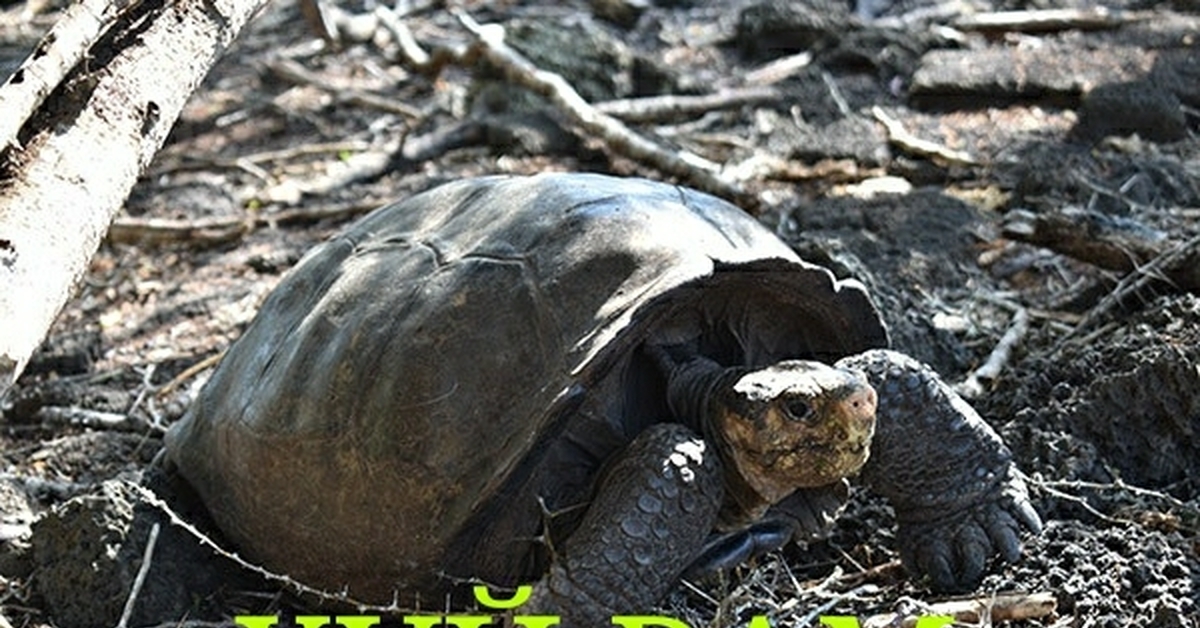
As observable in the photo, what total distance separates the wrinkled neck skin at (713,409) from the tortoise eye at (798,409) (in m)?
0.15

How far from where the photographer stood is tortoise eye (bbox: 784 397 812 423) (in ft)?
9.61

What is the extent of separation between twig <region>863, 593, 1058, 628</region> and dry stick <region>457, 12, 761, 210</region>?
117 inches

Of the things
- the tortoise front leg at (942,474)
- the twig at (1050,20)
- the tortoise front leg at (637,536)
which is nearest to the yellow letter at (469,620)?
the tortoise front leg at (637,536)

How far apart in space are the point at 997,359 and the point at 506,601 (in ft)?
5.69

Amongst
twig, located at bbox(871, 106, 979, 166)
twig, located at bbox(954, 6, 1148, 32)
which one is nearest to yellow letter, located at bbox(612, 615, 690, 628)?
twig, located at bbox(871, 106, 979, 166)

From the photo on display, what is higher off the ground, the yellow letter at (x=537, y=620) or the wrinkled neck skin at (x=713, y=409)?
the wrinkled neck skin at (x=713, y=409)

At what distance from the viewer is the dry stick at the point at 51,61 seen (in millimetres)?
2635

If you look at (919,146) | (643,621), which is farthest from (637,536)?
A: (919,146)

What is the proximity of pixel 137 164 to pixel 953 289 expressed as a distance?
2.90 m

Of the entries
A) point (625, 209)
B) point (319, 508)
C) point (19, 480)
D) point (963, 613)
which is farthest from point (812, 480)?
point (19, 480)

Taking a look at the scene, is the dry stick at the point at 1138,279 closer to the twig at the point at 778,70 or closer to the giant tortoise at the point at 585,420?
the giant tortoise at the point at 585,420

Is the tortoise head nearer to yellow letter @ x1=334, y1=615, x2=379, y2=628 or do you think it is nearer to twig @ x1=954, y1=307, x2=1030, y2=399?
yellow letter @ x1=334, y1=615, x2=379, y2=628

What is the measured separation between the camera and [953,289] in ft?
16.7

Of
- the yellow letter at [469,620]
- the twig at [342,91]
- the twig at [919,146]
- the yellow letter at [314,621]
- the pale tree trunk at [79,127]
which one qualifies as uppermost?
the pale tree trunk at [79,127]
